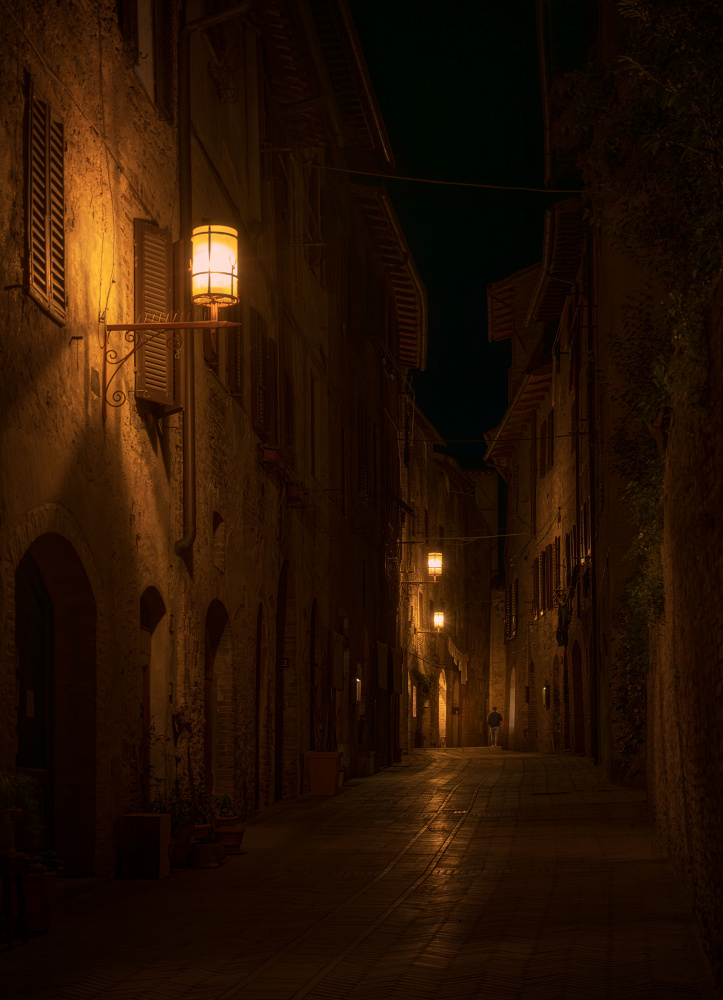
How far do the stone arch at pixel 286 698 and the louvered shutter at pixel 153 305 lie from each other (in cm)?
679

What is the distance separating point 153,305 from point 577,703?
17.8m

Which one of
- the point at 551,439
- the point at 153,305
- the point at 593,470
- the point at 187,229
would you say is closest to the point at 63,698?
the point at 153,305

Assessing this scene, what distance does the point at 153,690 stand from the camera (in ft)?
38.0

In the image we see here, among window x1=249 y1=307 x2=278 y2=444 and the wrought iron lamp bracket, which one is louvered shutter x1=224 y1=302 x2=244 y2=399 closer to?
window x1=249 y1=307 x2=278 y2=444

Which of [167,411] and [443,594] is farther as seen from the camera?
[443,594]

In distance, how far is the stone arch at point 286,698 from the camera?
17.6 meters

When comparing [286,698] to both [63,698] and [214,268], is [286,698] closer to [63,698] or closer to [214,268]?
[63,698]

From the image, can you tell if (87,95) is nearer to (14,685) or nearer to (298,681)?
(14,685)

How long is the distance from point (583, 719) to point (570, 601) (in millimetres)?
2394

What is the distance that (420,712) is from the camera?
1431 inches

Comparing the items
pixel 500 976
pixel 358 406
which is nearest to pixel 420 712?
pixel 358 406

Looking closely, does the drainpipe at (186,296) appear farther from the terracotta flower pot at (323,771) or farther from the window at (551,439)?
the window at (551,439)

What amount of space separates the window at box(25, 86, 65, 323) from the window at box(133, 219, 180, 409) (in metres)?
1.62

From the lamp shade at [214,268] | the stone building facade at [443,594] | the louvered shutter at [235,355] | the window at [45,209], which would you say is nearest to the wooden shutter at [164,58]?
the lamp shade at [214,268]
